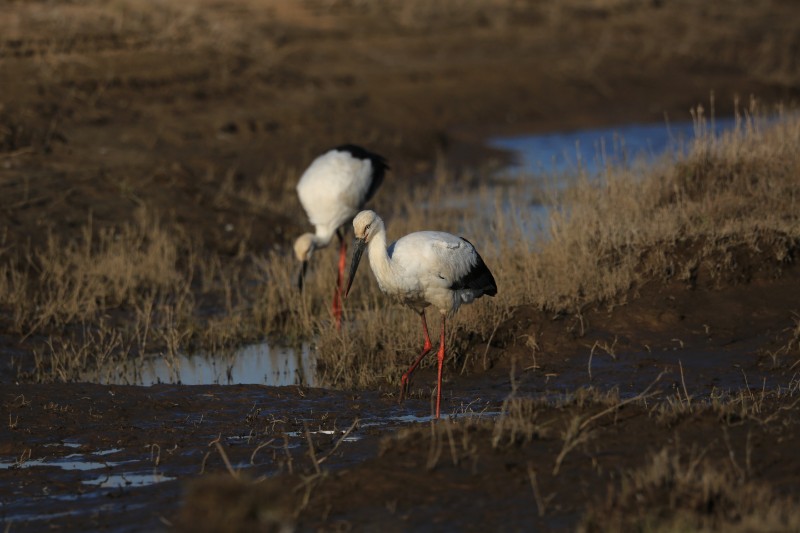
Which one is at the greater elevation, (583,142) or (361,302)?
(583,142)

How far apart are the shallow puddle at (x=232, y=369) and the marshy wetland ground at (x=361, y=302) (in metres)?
0.09

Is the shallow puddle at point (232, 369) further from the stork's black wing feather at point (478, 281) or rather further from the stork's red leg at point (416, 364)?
the stork's black wing feather at point (478, 281)

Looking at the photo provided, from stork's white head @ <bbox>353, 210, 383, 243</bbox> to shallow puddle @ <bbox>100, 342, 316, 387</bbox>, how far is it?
50.6 inches

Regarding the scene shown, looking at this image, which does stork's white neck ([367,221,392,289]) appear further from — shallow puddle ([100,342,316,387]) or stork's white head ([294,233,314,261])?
stork's white head ([294,233,314,261])

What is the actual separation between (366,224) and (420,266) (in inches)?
17.0

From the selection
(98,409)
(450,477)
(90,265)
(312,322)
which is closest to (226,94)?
(90,265)

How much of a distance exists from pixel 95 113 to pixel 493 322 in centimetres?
854

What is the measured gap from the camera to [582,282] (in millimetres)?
8930

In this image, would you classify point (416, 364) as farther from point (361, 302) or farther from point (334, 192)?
point (334, 192)

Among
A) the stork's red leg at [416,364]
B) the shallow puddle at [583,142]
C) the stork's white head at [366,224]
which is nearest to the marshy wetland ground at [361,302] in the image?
the stork's red leg at [416,364]

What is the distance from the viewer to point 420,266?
732 cm

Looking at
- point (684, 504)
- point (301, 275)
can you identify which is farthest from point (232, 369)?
point (684, 504)

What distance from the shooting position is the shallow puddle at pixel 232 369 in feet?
27.3

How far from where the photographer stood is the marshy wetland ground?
17.0 feet
